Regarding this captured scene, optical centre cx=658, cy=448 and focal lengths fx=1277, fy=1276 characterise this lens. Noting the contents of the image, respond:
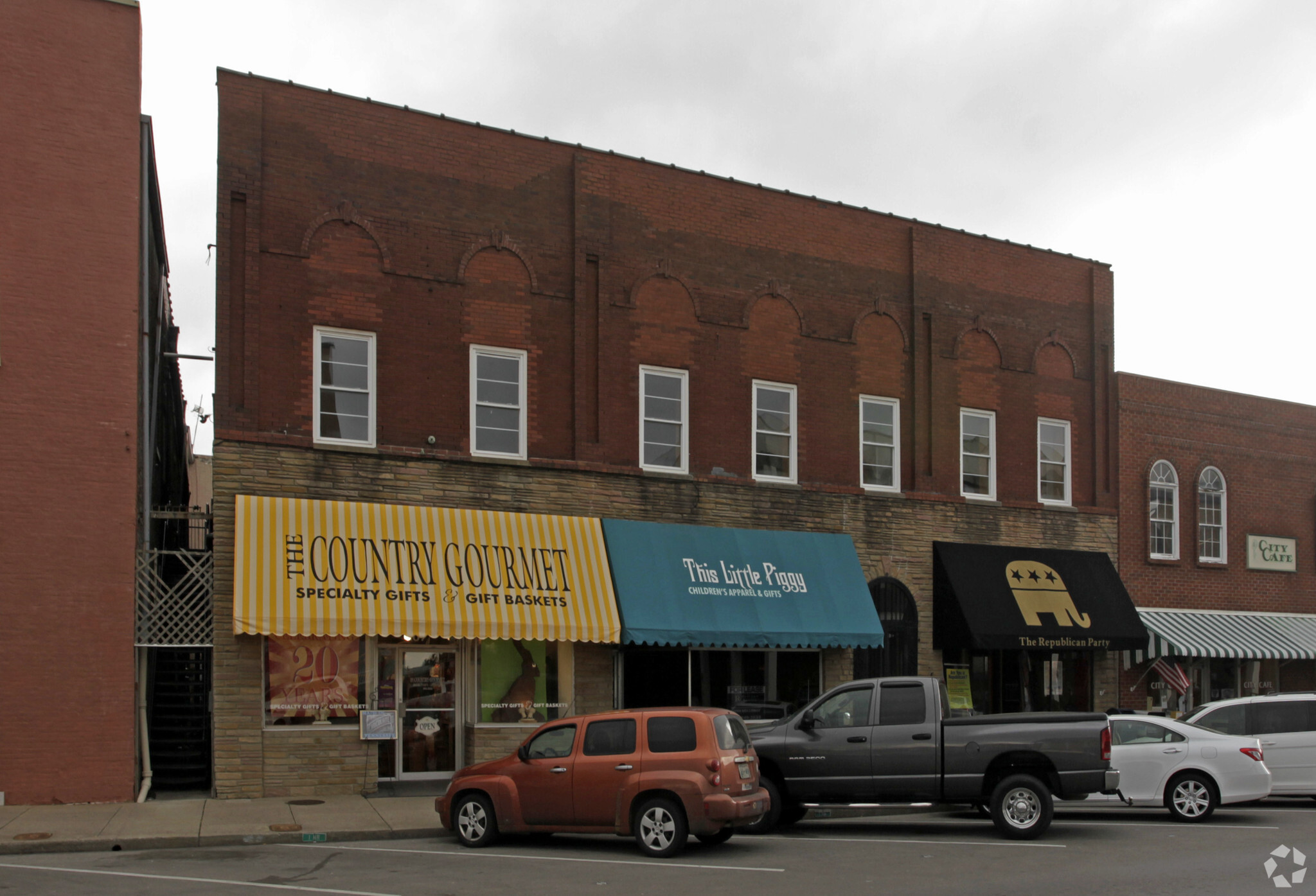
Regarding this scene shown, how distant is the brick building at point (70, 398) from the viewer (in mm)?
16547

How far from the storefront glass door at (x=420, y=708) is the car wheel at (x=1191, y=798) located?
10.1 meters

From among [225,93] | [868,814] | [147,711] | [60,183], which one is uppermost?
[225,93]

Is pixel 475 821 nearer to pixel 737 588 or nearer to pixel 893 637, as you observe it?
pixel 737 588

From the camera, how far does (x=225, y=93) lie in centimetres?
1859

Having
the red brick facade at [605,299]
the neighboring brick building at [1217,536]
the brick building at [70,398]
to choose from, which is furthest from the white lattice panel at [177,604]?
the neighboring brick building at [1217,536]

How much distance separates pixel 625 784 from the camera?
1352cm

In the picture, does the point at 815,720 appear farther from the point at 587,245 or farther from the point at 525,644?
the point at 587,245

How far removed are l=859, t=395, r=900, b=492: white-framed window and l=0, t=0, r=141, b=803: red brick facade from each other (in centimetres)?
1270

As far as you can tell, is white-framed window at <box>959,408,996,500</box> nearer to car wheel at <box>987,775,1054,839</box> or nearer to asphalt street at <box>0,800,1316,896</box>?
asphalt street at <box>0,800,1316,896</box>

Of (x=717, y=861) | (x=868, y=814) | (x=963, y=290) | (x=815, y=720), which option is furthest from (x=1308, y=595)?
(x=717, y=861)

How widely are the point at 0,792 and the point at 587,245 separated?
11650 mm

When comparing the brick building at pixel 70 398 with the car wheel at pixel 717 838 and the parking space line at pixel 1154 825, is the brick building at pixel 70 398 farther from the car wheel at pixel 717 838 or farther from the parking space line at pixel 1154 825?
the parking space line at pixel 1154 825

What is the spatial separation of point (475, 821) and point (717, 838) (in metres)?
2.73

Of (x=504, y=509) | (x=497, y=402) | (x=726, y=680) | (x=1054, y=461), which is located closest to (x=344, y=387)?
(x=497, y=402)
